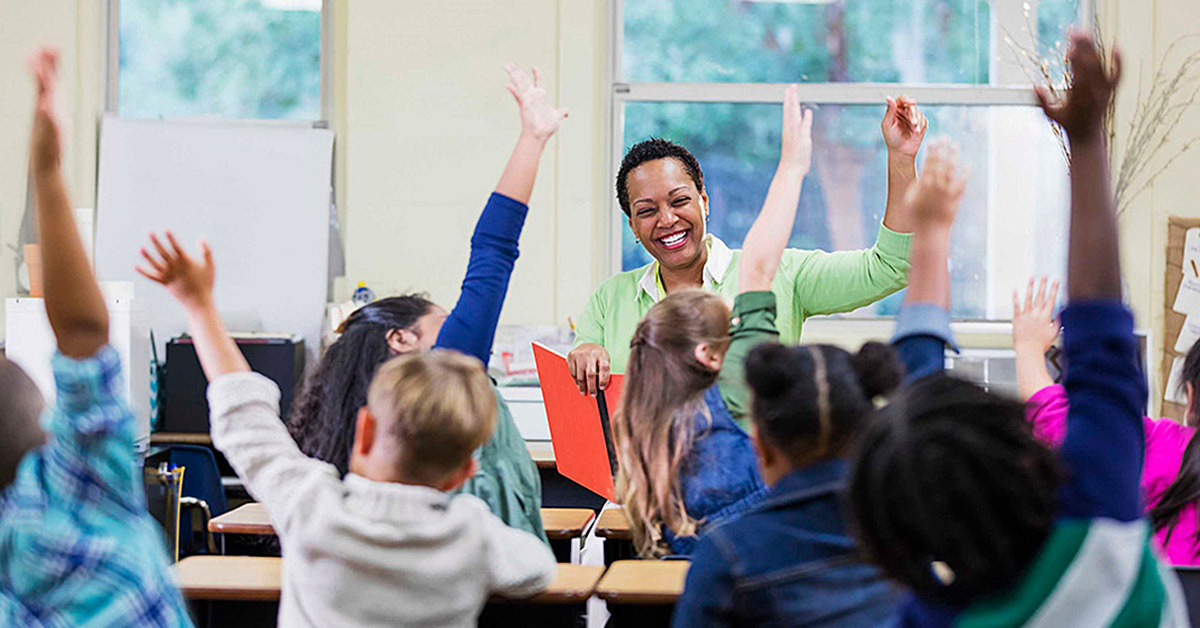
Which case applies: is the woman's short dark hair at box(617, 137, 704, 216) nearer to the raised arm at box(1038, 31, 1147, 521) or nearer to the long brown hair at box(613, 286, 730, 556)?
the long brown hair at box(613, 286, 730, 556)

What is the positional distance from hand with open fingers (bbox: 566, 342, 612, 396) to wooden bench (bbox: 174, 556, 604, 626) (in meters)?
0.49

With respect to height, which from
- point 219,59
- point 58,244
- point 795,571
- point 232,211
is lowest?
point 795,571

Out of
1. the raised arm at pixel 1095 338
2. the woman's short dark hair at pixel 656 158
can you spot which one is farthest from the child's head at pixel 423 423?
the woman's short dark hair at pixel 656 158

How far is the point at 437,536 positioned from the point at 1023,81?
4.52m

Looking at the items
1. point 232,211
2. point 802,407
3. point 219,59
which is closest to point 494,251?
point 802,407

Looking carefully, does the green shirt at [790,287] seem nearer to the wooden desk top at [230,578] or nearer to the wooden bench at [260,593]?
the wooden bench at [260,593]

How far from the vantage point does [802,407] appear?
1245 millimetres

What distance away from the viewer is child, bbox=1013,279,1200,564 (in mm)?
1875

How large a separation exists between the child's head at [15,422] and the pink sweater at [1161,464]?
145 cm

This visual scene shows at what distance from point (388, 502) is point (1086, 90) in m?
0.83

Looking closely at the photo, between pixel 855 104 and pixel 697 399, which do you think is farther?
pixel 855 104

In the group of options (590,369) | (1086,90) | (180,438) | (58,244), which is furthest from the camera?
(180,438)

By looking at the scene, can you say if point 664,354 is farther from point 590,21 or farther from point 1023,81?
point 1023,81

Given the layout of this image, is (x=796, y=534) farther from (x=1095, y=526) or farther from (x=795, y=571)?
(x=1095, y=526)
